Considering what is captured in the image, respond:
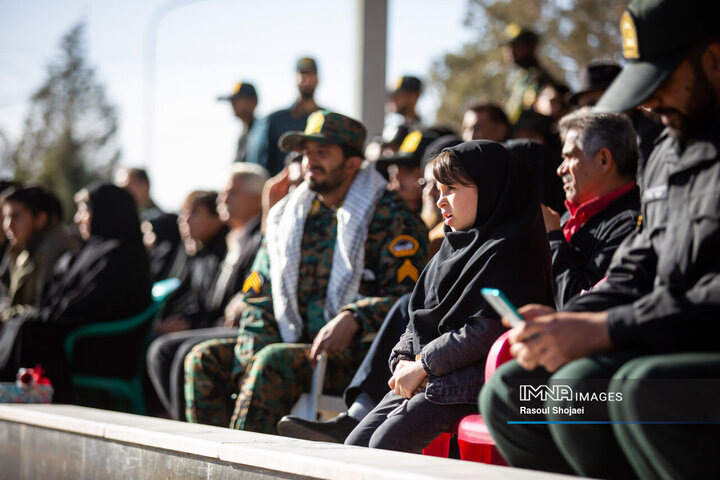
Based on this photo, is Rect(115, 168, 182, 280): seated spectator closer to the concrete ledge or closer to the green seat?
the green seat

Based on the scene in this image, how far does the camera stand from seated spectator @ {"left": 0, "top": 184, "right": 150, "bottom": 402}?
680 centimetres

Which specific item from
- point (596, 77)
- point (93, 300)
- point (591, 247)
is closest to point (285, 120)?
point (93, 300)

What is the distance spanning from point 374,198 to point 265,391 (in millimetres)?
1185

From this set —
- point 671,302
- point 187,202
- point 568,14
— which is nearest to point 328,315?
point 671,302

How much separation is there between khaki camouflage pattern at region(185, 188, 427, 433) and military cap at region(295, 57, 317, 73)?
334 centimetres

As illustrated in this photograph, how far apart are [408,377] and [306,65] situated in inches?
216

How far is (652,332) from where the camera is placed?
2520 millimetres

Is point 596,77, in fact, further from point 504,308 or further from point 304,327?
point 504,308

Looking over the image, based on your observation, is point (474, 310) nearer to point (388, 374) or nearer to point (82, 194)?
point (388, 374)

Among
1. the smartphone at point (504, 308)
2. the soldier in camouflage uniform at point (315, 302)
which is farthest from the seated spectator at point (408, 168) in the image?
the smartphone at point (504, 308)

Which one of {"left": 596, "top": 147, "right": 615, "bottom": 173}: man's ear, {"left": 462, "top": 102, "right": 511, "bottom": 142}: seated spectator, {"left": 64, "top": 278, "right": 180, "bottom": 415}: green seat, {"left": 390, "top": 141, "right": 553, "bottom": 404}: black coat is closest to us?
{"left": 390, "top": 141, "right": 553, "bottom": 404}: black coat

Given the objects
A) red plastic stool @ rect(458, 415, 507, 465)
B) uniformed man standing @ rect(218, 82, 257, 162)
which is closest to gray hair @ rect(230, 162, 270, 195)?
uniformed man standing @ rect(218, 82, 257, 162)

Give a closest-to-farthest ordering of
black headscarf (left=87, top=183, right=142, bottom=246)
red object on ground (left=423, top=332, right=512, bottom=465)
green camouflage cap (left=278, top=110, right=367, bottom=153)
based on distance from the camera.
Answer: red object on ground (left=423, top=332, right=512, bottom=465)
green camouflage cap (left=278, top=110, right=367, bottom=153)
black headscarf (left=87, top=183, right=142, bottom=246)

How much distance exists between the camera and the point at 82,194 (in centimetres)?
759
